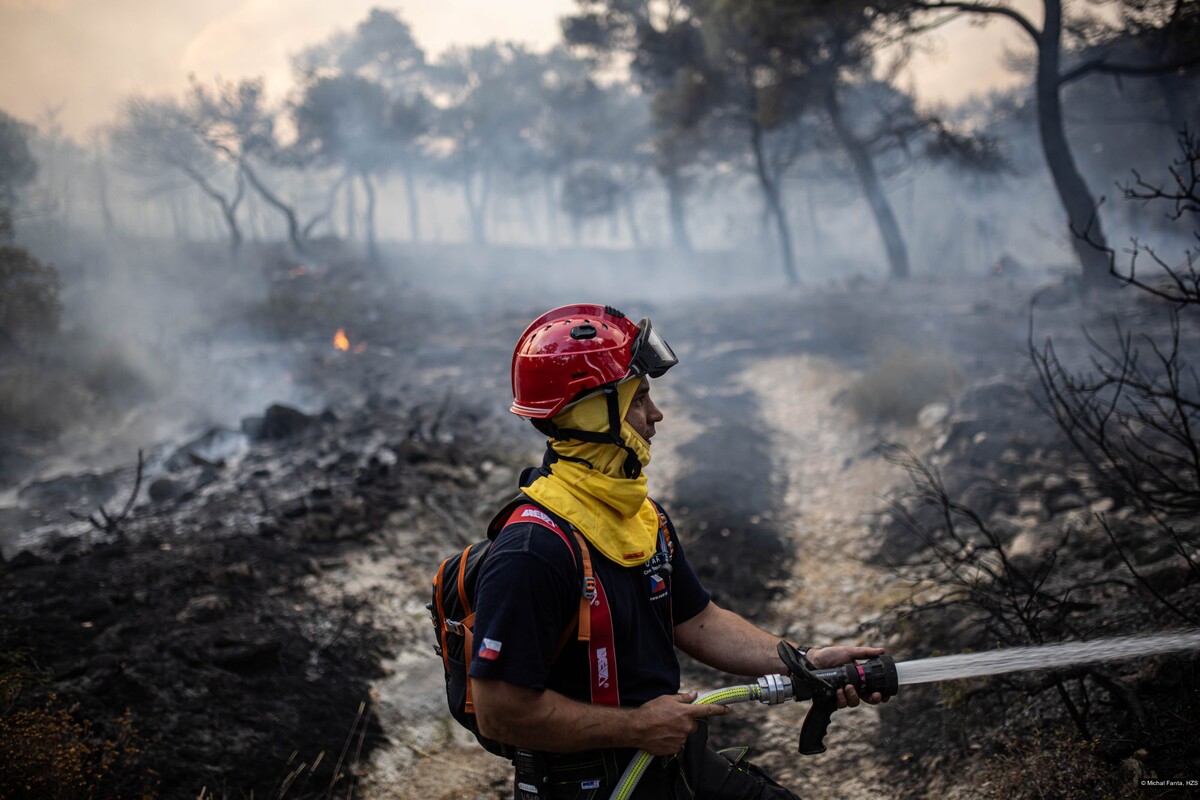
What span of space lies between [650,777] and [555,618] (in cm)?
64

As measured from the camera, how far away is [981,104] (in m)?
44.9

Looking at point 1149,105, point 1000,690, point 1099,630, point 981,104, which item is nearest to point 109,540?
point 1000,690

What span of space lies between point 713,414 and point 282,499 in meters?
6.70

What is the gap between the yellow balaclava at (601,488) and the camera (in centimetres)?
202

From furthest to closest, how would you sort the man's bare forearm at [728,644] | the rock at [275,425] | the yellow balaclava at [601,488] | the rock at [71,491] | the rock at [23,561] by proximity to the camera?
1. the rock at [275,425]
2. the rock at [71,491]
3. the rock at [23,561]
4. the man's bare forearm at [728,644]
5. the yellow balaclava at [601,488]

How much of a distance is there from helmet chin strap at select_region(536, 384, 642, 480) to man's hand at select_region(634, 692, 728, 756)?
664 mm

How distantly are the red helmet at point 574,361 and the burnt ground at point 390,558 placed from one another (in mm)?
2779

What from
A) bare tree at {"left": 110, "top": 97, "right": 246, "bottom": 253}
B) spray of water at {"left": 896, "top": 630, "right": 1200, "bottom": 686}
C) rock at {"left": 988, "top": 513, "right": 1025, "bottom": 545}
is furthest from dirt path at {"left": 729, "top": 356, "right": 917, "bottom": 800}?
bare tree at {"left": 110, "top": 97, "right": 246, "bottom": 253}

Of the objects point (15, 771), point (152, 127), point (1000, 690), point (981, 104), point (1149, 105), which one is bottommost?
point (1000, 690)

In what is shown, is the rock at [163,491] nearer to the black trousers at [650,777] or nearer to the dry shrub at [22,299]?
the black trousers at [650,777]

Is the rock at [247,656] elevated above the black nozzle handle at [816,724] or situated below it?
below

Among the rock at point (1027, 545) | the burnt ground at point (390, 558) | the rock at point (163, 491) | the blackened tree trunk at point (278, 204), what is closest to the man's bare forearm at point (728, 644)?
the burnt ground at point (390, 558)

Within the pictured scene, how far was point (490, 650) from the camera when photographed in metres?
1.73

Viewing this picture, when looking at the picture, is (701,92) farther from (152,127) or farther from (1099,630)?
(152,127)
